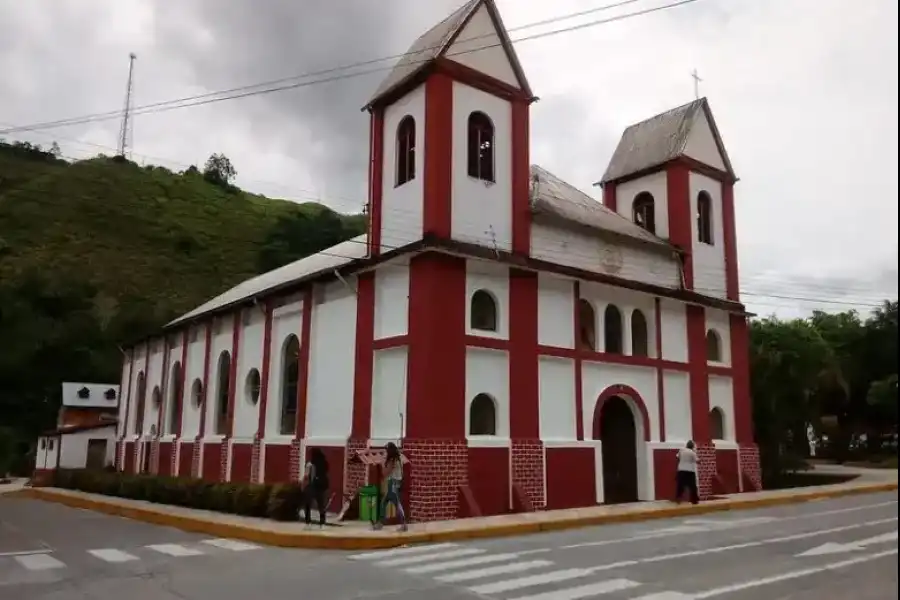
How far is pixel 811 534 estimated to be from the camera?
13.2 meters

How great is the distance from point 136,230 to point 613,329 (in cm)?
6511

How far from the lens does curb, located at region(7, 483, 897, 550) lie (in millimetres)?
13516

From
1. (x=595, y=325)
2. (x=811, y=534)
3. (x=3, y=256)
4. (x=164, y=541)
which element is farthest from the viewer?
(x=3, y=256)

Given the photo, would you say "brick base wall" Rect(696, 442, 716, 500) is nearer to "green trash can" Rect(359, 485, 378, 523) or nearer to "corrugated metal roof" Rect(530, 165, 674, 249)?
"corrugated metal roof" Rect(530, 165, 674, 249)

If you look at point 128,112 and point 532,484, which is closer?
point 128,112

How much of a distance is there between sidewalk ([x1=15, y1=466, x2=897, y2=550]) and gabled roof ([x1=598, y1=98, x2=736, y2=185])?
11275mm

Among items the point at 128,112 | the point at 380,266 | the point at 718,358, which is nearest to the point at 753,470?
the point at 718,358

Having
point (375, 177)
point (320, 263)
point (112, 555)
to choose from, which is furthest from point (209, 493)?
point (375, 177)

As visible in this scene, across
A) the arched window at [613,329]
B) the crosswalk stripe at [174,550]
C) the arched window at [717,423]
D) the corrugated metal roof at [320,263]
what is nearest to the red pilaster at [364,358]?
the corrugated metal roof at [320,263]

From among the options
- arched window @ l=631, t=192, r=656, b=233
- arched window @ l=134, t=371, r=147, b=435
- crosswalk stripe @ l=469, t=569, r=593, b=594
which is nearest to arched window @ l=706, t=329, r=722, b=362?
arched window @ l=631, t=192, r=656, b=233

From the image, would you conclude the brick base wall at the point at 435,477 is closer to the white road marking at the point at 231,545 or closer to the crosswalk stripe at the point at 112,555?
the white road marking at the point at 231,545

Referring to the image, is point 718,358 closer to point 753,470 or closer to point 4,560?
point 753,470

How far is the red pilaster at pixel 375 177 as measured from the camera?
64.7 ft

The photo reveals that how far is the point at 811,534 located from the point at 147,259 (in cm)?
6906
